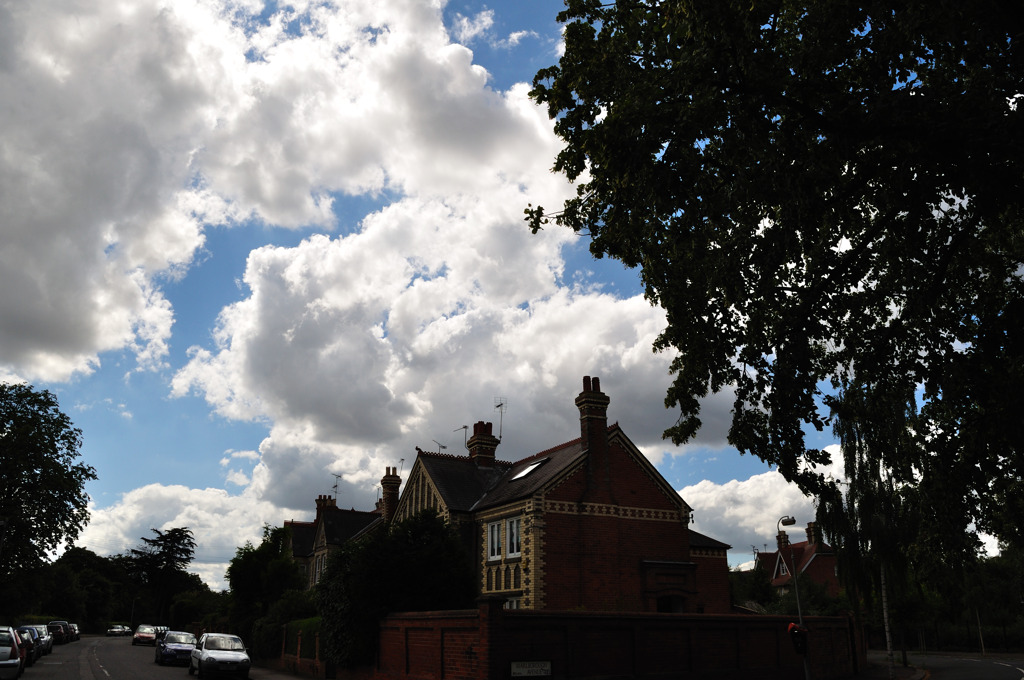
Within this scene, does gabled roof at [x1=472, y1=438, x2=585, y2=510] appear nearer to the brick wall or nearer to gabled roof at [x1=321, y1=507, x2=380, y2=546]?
the brick wall

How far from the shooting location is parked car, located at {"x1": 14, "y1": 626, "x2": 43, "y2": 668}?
31122 millimetres

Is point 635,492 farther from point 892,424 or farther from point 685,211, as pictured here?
point 685,211

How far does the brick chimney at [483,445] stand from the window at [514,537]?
10.6 m

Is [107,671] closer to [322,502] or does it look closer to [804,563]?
[322,502]

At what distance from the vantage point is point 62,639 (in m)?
61.1

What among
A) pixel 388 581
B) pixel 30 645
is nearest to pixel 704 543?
pixel 388 581

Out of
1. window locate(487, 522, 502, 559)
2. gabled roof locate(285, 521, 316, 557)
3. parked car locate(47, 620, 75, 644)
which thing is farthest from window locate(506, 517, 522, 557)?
parked car locate(47, 620, 75, 644)

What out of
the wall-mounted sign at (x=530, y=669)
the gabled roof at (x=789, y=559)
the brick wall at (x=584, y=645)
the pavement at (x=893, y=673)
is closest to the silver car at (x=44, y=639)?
the brick wall at (x=584, y=645)

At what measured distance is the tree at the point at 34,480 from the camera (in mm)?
51000

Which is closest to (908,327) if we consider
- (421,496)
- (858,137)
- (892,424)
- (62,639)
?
(892,424)

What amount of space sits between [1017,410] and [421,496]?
115ft

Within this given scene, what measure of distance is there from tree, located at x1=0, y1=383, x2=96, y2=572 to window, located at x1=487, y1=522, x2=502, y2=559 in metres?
35.0

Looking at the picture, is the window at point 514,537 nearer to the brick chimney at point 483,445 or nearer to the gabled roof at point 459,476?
the gabled roof at point 459,476

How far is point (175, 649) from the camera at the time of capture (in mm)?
35906
